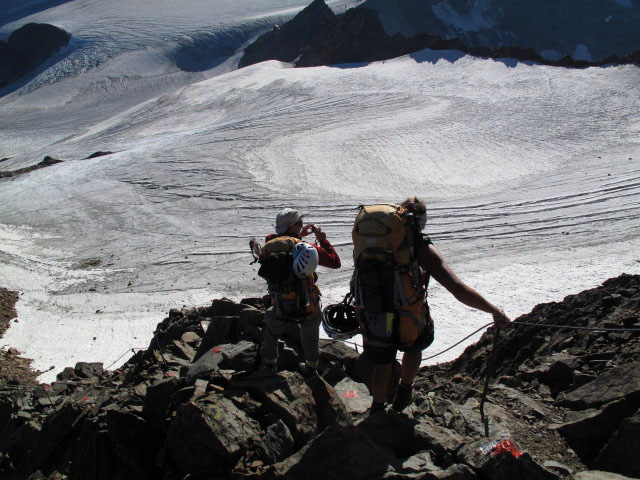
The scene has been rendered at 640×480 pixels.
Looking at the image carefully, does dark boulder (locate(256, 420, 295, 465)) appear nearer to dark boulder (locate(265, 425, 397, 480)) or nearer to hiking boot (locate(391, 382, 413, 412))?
dark boulder (locate(265, 425, 397, 480))

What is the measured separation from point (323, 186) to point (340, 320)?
45.2 feet

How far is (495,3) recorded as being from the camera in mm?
65375

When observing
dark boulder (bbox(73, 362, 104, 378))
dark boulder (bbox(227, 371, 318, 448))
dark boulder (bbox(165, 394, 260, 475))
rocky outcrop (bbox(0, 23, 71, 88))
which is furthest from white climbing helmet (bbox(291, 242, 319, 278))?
rocky outcrop (bbox(0, 23, 71, 88))

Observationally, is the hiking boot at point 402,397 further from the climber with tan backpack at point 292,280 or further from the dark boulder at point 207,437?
the dark boulder at point 207,437

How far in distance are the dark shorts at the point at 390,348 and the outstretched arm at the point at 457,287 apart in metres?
0.42

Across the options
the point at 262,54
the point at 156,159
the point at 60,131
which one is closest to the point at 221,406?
the point at 156,159

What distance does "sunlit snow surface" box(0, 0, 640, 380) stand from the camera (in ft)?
37.8

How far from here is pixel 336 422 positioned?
424 centimetres

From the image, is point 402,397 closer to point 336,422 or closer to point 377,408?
point 377,408

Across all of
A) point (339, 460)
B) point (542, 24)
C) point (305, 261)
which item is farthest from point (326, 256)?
point (542, 24)

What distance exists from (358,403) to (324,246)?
1389mm

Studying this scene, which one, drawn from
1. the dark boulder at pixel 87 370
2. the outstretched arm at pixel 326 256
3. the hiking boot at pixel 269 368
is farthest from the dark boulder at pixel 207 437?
the dark boulder at pixel 87 370

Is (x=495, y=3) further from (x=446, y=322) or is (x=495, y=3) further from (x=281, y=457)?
(x=281, y=457)

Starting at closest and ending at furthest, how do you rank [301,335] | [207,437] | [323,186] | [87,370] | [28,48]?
[207,437] < [301,335] < [87,370] < [323,186] < [28,48]
